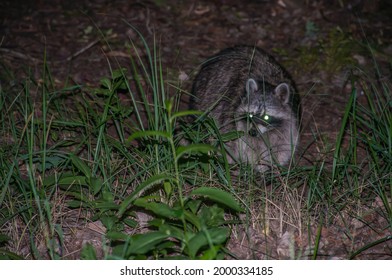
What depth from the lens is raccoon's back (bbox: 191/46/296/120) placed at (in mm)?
6013

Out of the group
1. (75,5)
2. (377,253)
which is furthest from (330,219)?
(75,5)

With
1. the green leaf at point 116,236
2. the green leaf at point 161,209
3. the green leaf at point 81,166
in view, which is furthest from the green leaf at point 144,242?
the green leaf at point 81,166

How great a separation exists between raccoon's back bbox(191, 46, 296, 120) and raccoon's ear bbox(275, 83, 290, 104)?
37 centimetres

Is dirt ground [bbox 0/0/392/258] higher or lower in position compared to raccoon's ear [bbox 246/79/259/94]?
lower

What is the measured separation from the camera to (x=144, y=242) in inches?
143

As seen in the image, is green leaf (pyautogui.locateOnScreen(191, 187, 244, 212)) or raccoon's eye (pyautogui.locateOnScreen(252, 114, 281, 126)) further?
raccoon's eye (pyautogui.locateOnScreen(252, 114, 281, 126))

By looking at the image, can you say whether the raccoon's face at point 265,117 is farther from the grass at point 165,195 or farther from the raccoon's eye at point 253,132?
the grass at point 165,195

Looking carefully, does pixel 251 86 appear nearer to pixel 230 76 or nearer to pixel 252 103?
pixel 252 103

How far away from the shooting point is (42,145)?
16.5 ft

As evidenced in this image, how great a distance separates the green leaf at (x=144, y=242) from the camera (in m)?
3.61

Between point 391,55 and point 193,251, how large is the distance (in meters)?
4.76

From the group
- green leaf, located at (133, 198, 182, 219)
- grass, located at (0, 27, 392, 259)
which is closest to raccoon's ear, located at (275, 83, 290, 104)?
grass, located at (0, 27, 392, 259)

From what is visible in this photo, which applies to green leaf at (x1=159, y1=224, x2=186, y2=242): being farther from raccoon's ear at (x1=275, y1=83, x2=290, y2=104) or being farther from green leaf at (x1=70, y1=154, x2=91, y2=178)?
raccoon's ear at (x1=275, y1=83, x2=290, y2=104)

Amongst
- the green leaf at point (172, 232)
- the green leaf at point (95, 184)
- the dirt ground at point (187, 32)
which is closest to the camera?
the green leaf at point (172, 232)
